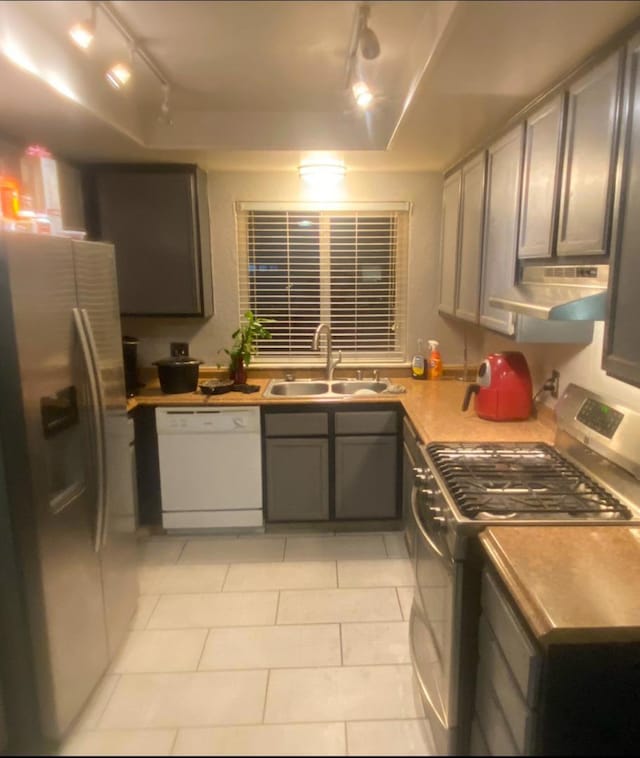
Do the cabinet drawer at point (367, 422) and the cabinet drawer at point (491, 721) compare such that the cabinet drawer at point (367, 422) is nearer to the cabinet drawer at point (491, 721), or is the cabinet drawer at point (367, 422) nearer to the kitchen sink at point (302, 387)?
the kitchen sink at point (302, 387)

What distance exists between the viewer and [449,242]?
3.21 m

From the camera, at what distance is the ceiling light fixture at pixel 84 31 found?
67 cm

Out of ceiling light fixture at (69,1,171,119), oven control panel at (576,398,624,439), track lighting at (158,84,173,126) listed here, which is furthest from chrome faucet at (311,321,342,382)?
ceiling light fixture at (69,1,171,119)

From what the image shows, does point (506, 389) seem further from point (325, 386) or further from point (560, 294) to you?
point (325, 386)

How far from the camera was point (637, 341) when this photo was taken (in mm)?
1228

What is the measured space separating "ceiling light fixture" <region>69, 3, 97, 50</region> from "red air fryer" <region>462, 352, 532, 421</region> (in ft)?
6.94

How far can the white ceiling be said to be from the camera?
730 millimetres

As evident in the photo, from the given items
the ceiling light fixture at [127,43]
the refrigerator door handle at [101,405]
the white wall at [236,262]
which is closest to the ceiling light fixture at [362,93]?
the ceiling light fixture at [127,43]

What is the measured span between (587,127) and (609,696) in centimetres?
143

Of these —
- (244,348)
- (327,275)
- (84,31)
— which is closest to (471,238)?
(327,275)

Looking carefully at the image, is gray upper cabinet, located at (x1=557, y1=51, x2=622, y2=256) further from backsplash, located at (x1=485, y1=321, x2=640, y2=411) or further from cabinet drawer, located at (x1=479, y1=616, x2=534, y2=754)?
cabinet drawer, located at (x1=479, y1=616, x2=534, y2=754)

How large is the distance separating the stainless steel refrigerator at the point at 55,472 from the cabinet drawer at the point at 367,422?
135 cm

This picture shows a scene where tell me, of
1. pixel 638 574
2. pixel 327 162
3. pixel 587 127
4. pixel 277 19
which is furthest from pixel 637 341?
pixel 327 162

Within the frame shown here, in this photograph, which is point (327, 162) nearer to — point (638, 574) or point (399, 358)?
point (399, 358)
